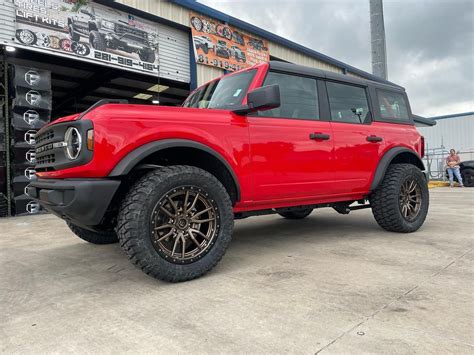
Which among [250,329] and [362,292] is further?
[362,292]

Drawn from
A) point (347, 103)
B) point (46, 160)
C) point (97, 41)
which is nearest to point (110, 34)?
point (97, 41)

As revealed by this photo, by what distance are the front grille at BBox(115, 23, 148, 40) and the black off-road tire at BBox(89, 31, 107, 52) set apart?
45 cm

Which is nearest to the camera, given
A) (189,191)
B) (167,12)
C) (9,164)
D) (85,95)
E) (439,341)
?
(439,341)

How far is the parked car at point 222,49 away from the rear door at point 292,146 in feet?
21.9

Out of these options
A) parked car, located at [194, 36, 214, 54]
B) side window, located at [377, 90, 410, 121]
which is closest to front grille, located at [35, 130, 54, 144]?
side window, located at [377, 90, 410, 121]

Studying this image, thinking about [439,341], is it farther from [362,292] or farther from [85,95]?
[85,95]

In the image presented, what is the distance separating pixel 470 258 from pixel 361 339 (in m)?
1.96

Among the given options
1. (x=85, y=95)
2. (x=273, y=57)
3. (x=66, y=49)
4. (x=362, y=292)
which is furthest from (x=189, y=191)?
(x=85, y=95)

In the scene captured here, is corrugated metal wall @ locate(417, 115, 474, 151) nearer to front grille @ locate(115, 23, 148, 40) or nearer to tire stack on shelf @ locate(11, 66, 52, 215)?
Result: front grille @ locate(115, 23, 148, 40)

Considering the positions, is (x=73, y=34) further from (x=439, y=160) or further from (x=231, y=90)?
(x=439, y=160)

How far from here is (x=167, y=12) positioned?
28.2ft

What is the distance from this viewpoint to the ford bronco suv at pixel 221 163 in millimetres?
2332

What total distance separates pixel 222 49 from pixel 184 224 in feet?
27.1

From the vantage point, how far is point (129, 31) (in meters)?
8.19
